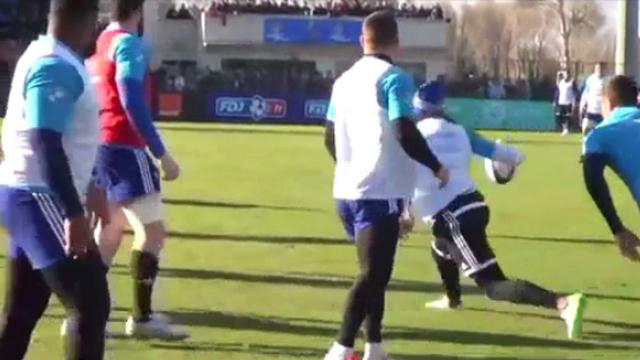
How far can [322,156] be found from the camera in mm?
29828

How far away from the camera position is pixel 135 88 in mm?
8867

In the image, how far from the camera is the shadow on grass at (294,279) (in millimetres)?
12125

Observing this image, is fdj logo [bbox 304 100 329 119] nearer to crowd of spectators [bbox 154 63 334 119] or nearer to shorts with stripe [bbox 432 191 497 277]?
crowd of spectators [bbox 154 63 334 119]

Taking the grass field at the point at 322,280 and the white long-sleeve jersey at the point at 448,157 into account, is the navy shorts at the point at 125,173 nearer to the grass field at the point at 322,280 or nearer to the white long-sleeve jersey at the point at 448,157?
the grass field at the point at 322,280

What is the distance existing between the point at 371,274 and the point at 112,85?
1.90m

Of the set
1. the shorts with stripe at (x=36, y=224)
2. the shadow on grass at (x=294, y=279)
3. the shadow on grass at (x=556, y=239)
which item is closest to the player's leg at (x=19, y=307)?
the shorts with stripe at (x=36, y=224)

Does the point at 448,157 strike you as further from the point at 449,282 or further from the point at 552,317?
the point at 552,317

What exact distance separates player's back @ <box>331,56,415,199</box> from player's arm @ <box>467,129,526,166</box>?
170cm

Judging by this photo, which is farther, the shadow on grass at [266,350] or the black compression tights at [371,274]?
the shadow on grass at [266,350]

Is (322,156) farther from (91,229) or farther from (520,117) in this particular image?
(520,117)

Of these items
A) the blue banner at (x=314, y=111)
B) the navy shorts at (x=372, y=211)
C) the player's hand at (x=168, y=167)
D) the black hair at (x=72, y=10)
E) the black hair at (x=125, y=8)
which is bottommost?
the blue banner at (x=314, y=111)

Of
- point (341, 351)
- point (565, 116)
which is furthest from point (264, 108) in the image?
point (341, 351)

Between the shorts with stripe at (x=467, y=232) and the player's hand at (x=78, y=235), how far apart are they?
4045 mm

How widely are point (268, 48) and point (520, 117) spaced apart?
17507mm
